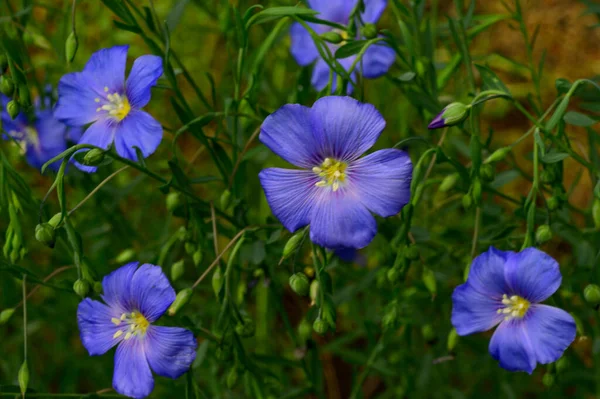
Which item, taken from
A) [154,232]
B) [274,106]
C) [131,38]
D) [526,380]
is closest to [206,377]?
[154,232]

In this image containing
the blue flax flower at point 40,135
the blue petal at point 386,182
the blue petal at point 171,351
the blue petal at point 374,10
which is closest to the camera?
the blue petal at point 386,182

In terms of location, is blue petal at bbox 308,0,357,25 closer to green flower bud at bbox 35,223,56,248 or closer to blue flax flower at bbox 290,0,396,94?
blue flax flower at bbox 290,0,396,94

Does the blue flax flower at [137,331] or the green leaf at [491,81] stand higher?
the green leaf at [491,81]

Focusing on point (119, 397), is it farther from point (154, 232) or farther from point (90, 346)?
point (154, 232)

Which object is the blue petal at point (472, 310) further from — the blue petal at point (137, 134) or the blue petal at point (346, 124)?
the blue petal at point (137, 134)

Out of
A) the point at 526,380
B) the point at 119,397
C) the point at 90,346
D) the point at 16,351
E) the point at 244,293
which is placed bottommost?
the point at 16,351

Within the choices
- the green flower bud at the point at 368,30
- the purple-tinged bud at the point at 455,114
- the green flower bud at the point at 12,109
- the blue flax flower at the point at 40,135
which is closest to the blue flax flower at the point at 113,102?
the green flower bud at the point at 12,109

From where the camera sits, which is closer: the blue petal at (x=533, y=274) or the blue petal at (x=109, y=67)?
the blue petal at (x=533, y=274)
